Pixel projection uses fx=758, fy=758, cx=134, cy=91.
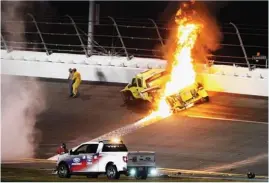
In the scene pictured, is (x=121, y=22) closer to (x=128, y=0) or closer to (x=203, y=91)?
(x=128, y=0)

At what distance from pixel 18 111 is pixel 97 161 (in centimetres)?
744

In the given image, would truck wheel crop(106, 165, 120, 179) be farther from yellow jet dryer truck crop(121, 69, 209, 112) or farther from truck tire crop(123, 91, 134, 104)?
truck tire crop(123, 91, 134, 104)

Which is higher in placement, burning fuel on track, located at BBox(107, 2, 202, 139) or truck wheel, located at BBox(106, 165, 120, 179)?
burning fuel on track, located at BBox(107, 2, 202, 139)

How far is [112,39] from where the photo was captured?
98.6ft

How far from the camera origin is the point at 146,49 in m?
29.4

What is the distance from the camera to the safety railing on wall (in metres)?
28.6

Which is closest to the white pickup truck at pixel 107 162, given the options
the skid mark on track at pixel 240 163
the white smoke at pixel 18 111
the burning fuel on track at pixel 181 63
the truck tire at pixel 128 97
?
the skid mark on track at pixel 240 163

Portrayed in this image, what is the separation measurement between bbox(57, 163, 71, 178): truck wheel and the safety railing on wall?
11608 mm

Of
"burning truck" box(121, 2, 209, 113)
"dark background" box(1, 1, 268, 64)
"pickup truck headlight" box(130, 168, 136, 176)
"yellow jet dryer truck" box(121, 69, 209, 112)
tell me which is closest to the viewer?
"pickup truck headlight" box(130, 168, 136, 176)

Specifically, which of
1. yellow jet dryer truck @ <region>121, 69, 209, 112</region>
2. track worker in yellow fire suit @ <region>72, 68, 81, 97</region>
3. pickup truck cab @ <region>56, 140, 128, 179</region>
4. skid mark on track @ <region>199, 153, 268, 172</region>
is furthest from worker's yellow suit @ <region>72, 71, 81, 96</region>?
pickup truck cab @ <region>56, 140, 128, 179</region>

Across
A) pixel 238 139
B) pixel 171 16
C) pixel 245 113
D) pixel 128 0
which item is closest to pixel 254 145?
pixel 238 139

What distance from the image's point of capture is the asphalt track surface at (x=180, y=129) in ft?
64.9

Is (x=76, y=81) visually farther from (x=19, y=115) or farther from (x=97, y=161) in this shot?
(x=97, y=161)

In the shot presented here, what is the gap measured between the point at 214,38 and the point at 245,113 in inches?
200
